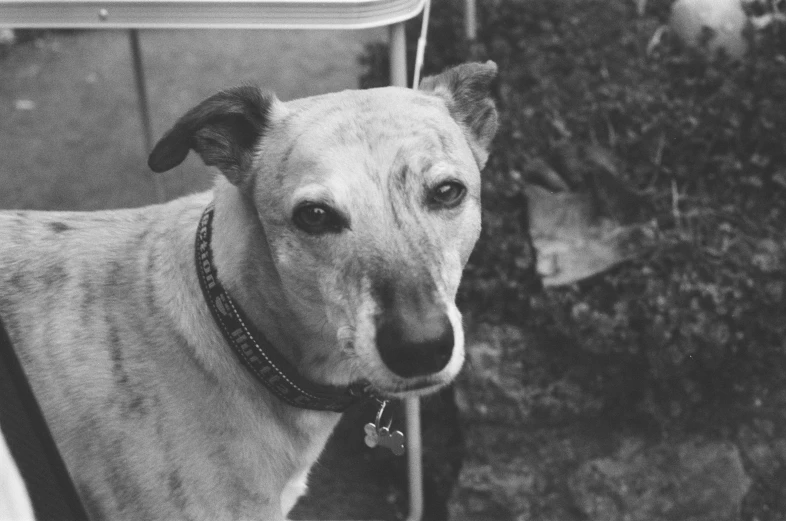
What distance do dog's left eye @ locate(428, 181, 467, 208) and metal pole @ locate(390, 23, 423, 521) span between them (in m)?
0.49

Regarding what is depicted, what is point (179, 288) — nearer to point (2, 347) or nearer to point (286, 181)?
point (286, 181)

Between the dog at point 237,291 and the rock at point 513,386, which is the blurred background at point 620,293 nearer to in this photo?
the rock at point 513,386

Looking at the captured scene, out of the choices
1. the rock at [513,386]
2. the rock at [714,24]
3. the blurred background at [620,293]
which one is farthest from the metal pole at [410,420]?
the rock at [714,24]

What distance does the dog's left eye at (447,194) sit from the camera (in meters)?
2.00

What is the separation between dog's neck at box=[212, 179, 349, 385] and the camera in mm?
2094

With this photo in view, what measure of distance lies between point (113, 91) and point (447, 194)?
15.1 ft

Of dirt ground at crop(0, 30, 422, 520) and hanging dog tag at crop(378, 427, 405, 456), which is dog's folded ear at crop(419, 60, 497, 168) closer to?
hanging dog tag at crop(378, 427, 405, 456)

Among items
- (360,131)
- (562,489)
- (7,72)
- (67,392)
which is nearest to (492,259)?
(562,489)

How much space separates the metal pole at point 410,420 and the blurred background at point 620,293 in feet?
0.50

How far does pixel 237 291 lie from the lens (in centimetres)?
211

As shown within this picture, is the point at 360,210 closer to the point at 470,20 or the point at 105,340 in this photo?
the point at 105,340

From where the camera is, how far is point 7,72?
6.27 metres

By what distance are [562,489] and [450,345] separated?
146 cm

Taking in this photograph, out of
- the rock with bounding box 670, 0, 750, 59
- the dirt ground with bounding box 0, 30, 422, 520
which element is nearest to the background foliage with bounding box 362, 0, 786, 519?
the rock with bounding box 670, 0, 750, 59
